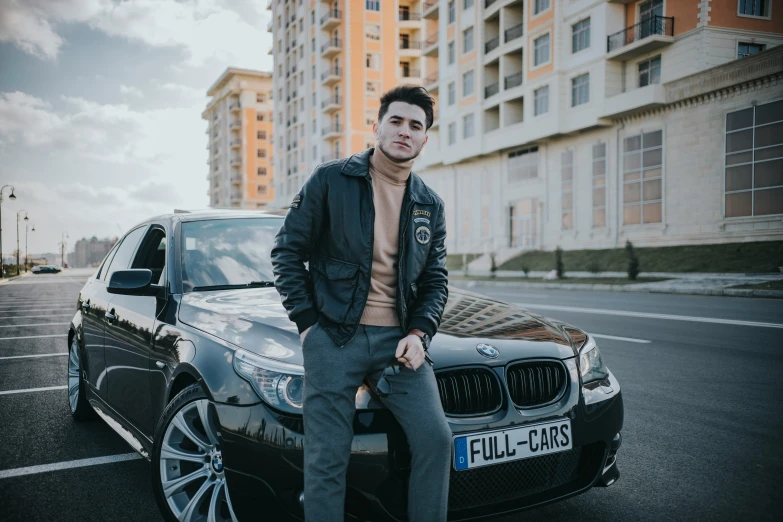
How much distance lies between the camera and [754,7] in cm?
3030

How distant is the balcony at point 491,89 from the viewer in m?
41.7

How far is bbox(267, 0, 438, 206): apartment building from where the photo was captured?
6094 cm

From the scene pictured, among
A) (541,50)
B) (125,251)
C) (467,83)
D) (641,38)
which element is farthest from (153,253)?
(467,83)

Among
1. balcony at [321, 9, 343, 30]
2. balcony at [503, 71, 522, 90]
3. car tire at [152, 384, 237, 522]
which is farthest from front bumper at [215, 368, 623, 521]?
balcony at [321, 9, 343, 30]

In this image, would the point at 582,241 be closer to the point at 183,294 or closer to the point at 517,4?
the point at 517,4

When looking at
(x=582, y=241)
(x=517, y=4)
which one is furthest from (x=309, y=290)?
(x=517, y=4)

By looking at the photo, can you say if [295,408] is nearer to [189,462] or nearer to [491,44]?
[189,462]

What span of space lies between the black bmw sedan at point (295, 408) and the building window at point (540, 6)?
37.6m

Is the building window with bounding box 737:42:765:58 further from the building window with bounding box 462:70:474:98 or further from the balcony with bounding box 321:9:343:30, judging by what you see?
the balcony with bounding box 321:9:343:30

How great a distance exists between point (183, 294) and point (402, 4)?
66.0 m

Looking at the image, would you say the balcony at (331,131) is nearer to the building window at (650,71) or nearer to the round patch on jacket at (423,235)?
the building window at (650,71)

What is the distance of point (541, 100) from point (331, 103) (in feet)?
100

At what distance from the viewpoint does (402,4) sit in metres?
63.5

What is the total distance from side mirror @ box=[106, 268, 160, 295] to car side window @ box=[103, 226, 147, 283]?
1.06m
